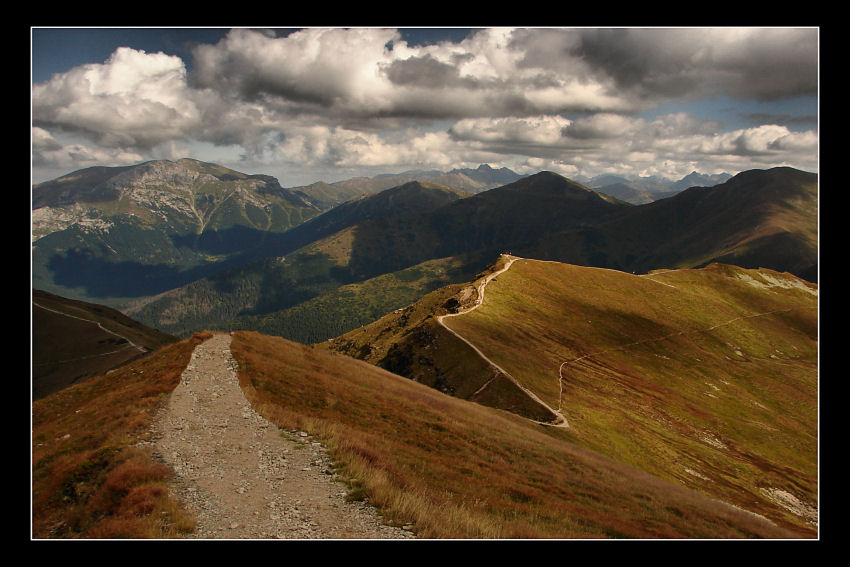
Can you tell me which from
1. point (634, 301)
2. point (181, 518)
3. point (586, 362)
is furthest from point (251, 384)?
point (634, 301)

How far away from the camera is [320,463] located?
1712cm

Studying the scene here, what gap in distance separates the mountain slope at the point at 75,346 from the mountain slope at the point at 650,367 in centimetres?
8147

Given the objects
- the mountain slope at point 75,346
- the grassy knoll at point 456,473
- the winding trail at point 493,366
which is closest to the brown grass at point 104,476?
the grassy knoll at point 456,473

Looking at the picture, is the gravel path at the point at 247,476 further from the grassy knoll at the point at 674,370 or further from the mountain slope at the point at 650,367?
the mountain slope at the point at 650,367

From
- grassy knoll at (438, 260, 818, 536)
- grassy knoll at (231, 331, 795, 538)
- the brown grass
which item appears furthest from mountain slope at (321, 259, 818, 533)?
the brown grass

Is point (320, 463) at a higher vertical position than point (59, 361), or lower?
higher

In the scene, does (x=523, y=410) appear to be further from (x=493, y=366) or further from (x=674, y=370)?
(x=674, y=370)

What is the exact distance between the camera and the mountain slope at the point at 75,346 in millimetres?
136750

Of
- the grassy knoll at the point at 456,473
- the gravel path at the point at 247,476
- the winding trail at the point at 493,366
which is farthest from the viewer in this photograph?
the winding trail at the point at 493,366
